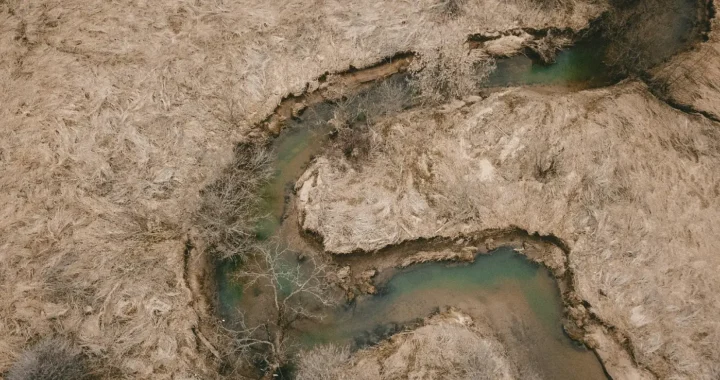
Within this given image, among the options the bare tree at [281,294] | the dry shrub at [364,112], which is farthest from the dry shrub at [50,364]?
the dry shrub at [364,112]

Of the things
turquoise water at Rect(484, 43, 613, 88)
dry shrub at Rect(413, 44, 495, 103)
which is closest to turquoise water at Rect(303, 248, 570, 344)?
dry shrub at Rect(413, 44, 495, 103)

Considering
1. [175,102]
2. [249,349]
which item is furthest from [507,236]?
[175,102]

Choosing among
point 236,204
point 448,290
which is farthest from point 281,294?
point 448,290

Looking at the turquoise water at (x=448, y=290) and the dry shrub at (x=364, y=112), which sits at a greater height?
the dry shrub at (x=364, y=112)

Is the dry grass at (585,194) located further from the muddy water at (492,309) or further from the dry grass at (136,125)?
the dry grass at (136,125)

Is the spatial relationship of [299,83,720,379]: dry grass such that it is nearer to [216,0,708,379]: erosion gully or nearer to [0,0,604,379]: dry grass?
[216,0,708,379]: erosion gully
